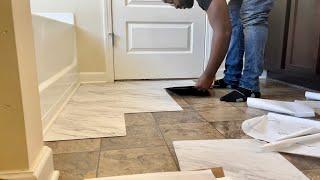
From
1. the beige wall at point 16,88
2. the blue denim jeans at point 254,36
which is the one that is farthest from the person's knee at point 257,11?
the beige wall at point 16,88

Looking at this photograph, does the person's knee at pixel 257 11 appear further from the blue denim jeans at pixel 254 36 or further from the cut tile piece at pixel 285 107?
the cut tile piece at pixel 285 107

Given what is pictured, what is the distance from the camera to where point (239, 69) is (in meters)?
1.90

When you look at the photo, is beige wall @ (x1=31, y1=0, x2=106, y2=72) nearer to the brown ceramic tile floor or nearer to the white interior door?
the white interior door

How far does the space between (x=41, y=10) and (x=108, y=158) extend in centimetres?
162

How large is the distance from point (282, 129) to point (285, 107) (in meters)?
0.31

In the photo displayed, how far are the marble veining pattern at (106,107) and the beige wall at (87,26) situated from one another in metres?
0.22

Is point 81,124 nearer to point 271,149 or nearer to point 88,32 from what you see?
point 271,149

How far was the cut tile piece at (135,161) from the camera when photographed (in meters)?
0.77

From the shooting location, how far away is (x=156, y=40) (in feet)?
7.42

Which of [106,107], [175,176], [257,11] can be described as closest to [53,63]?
[106,107]

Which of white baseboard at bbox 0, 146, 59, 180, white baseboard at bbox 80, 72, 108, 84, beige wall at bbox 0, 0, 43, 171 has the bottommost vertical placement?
white baseboard at bbox 80, 72, 108, 84

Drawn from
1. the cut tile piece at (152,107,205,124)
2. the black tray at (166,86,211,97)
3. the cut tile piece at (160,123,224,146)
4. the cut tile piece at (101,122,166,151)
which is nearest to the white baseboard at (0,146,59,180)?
the cut tile piece at (101,122,166,151)

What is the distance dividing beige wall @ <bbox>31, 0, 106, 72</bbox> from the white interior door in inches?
4.4

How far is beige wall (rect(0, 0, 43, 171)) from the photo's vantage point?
0.52 metres
